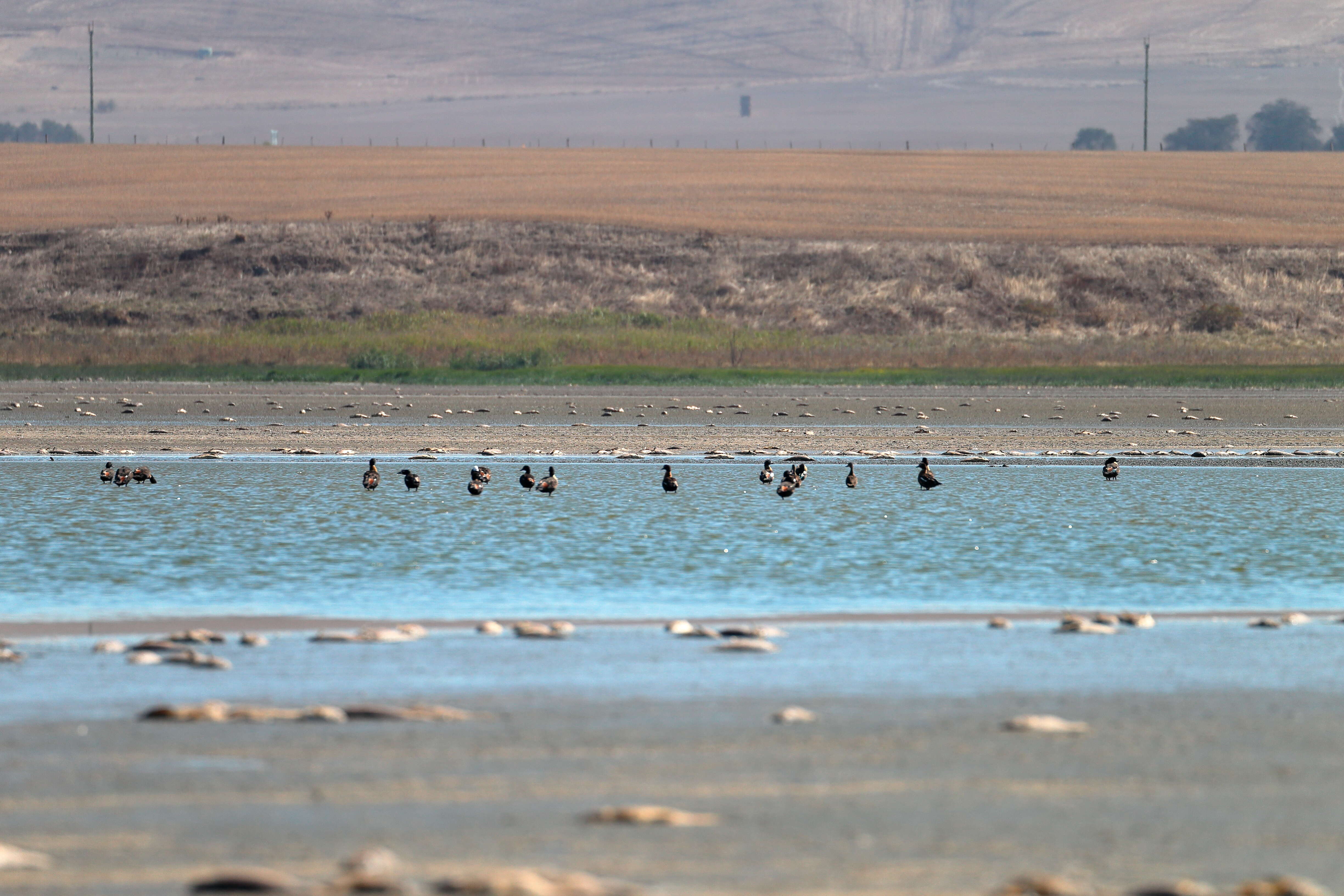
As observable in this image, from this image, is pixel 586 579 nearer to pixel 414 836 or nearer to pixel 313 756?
pixel 313 756

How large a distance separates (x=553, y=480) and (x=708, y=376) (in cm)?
2725

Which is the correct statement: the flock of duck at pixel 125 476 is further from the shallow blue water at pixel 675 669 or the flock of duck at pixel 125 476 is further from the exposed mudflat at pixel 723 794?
the exposed mudflat at pixel 723 794

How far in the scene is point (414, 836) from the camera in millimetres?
7996

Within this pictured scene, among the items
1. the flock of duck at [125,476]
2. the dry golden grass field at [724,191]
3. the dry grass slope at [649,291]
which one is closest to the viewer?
the flock of duck at [125,476]

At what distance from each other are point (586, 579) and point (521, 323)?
56329 millimetres

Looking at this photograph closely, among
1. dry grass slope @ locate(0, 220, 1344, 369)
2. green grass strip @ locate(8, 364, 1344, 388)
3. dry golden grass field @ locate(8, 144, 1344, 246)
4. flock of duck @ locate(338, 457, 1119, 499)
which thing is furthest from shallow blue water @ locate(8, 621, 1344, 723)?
dry golden grass field @ locate(8, 144, 1344, 246)

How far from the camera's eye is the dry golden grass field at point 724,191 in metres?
94.9

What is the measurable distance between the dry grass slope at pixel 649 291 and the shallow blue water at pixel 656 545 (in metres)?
37.4

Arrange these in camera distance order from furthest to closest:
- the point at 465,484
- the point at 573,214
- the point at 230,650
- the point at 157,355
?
1. the point at 573,214
2. the point at 157,355
3. the point at 465,484
4. the point at 230,650

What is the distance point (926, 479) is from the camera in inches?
1057

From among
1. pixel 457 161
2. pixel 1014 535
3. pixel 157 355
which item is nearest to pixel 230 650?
pixel 1014 535

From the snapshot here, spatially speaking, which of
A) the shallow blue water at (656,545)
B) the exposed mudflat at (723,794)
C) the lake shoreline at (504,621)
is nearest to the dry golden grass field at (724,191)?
the shallow blue water at (656,545)

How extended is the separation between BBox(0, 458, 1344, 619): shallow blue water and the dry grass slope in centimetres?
3743

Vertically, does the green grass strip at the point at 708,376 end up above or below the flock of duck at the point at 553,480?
above
